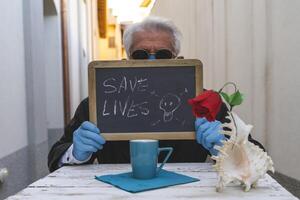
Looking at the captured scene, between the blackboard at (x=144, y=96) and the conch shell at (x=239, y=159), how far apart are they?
348mm

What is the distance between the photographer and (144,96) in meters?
1.26

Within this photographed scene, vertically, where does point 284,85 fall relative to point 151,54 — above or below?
below

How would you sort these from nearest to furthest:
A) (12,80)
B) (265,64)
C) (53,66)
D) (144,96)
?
(144,96) → (265,64) → (12,80) → (53,66)

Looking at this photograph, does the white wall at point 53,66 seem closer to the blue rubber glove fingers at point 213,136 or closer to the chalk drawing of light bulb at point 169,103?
the chalk drawing of light bulb at point 169,103

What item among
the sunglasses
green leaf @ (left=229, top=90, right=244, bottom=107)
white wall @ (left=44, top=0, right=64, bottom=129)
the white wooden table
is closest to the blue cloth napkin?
the white wooden table

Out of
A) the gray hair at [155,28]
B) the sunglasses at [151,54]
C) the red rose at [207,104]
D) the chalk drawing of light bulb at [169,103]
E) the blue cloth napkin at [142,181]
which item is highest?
the gray hair at [155,28]

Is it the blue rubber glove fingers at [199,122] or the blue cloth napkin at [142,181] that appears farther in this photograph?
the blue rubber glove fingers at [199,122]

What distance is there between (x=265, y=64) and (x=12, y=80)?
137 centimetres

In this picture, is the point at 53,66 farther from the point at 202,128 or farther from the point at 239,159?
the point at 239,159

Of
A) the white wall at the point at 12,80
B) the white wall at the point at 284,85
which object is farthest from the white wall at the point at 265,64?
the white wall at the point at 12,80

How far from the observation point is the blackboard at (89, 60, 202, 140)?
4.09 ft

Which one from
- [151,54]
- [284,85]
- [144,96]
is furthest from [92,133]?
[284,85]

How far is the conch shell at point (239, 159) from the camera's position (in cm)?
87

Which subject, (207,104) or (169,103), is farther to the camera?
(169,103)
